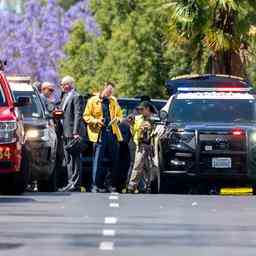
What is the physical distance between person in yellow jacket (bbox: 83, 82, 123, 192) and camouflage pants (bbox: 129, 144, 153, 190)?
1169 mm

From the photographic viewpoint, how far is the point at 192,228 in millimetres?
15367

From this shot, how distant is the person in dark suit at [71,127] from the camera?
78.2ft

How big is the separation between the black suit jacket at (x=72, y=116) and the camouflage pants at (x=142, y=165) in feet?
5.81

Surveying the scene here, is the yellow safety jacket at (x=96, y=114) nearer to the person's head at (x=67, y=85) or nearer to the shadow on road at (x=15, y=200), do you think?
the person's head at (x=67, y=85)

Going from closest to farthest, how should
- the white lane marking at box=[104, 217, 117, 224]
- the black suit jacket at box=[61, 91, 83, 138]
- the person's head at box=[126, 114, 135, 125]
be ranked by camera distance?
the white lane marking at box=[104, 217, 117, 224], the black suit jacket at box=[61, 91, 83, 138], the person's head at box=[126, 114, 135, 125]

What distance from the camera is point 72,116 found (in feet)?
78.6

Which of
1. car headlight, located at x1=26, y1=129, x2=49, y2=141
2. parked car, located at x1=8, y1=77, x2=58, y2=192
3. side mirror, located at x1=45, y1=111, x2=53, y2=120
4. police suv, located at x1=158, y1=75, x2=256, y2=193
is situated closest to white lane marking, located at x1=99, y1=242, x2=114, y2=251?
parked car, located at x1=8, y1=77, x2=58, y2=192

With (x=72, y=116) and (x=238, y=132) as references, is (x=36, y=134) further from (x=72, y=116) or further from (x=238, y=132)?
(x=238, y=132)

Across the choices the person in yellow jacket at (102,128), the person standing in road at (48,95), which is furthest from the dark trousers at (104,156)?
the person standing in road at (48,95)

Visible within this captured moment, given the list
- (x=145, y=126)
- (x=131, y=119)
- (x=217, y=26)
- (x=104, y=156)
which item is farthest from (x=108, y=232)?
(x=217, y=26)

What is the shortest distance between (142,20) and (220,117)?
81.0 feet

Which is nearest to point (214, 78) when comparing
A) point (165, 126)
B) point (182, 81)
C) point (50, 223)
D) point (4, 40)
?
point (182, 81)

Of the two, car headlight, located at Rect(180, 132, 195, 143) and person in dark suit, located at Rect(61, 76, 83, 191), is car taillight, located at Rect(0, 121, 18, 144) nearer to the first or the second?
person in dark suit, located at Rect(61, 76, 83, 191)

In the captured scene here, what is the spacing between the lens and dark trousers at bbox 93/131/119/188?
24.0 m
